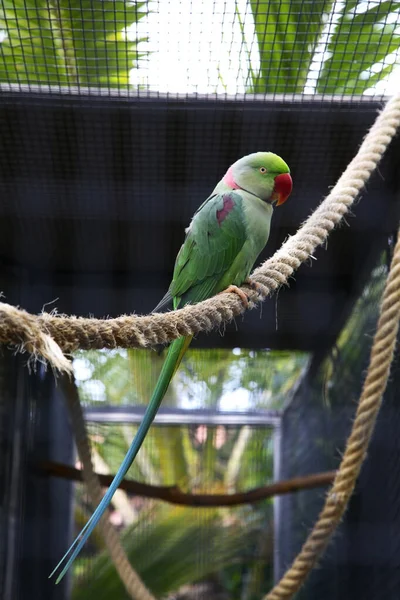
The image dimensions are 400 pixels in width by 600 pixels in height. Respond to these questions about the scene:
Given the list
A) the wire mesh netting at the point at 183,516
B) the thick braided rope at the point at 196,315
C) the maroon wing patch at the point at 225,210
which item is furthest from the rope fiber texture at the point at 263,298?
the wire mesh netting at the point at 183,516

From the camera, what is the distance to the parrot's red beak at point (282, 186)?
94 cm

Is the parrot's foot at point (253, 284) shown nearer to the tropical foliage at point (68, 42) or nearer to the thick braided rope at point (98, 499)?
the tropical foliage at point (68, 42)

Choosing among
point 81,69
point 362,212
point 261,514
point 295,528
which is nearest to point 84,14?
A: point 81,69

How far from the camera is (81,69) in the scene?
0.99 m

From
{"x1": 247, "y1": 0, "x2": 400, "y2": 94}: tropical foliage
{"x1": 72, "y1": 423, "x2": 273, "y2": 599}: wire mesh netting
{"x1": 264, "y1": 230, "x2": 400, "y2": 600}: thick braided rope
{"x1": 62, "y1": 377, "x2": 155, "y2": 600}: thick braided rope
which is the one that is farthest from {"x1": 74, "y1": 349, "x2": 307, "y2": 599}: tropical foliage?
{"x1": 247, "y1": 0, "x2": 400, "y2": 94}: tropical foliage

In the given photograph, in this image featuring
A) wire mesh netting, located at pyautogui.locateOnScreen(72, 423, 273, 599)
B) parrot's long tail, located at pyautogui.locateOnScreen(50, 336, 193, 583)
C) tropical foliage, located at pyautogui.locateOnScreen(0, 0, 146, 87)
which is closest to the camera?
parrot's long tail, located at pyautogui.locateOnScreen(50, 336, 193, 583)

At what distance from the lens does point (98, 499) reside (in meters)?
1.28

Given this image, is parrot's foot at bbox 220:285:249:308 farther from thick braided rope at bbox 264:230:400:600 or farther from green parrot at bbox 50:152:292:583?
thick braided rope at bbox 264:230:400:600

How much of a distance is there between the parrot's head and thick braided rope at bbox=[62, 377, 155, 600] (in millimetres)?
608

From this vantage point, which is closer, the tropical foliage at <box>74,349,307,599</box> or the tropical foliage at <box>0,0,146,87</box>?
the tropical foliage at <box>0,0,146,87</box>

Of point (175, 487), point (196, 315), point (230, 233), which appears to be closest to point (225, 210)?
point (230, 233)

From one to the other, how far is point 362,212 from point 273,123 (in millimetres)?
287

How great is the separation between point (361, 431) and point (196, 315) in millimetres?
398

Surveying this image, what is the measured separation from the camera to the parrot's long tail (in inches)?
26.7
